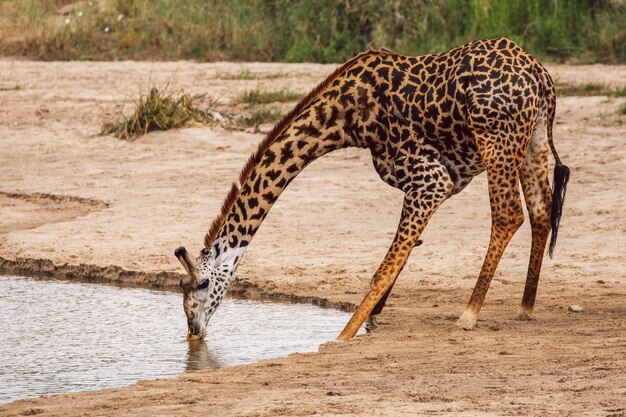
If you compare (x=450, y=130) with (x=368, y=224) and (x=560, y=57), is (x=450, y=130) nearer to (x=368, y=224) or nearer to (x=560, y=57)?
(x=368, y=224)

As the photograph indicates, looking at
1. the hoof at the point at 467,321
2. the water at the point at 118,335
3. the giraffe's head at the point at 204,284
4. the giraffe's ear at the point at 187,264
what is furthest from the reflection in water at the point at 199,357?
the hoof at the point at 467,321

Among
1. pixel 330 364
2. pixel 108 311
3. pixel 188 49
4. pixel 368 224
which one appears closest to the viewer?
pixel 330 364

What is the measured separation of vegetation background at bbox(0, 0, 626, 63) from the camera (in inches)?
747

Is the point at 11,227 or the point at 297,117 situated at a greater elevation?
the point at 297,117

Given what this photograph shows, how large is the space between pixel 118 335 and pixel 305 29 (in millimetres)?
12171

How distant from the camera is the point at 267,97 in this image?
16.2 m

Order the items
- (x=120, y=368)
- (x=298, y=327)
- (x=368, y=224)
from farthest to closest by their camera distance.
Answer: (x=368, y=224) → (x=298, y=327) → (x=120, y=368)

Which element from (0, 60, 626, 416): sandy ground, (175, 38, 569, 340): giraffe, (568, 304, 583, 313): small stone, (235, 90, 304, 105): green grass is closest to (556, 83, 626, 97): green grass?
(0, 60, 626, 416): sandy ground

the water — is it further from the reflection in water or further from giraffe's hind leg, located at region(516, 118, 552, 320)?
giraffe's hind leg, located at region(516, 118, 552, 320)

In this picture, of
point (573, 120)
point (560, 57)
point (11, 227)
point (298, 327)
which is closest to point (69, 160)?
point (11, 227)

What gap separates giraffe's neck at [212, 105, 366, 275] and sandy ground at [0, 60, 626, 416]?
34.8 inches

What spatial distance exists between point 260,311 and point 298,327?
0.56m

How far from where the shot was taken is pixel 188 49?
20.7 metres

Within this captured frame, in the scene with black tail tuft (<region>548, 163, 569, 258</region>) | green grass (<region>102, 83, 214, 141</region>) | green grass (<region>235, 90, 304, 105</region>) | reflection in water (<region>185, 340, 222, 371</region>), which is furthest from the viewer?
green grass (<region>235, 90, 304, 105</region>)
